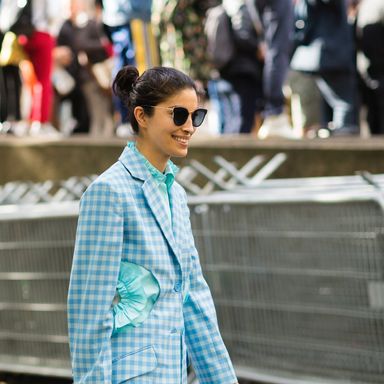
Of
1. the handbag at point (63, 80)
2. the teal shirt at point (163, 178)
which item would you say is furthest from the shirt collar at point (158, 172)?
the handbag at point (63, 80)

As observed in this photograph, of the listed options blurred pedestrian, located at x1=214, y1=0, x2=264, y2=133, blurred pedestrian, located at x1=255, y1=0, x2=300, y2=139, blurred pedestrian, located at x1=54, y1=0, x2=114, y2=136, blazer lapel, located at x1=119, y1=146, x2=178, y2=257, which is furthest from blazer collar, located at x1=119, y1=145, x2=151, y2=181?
blurred pedestrian, located at x1=54, y1=0, x2=114, y2=136

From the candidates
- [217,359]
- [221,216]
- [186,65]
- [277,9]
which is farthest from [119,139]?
[217,359]

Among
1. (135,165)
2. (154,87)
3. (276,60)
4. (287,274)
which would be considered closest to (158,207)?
(135,165)

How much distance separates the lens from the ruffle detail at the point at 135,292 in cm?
381

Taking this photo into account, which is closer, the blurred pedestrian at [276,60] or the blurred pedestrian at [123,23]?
the blurred pedestrian at [276,60]

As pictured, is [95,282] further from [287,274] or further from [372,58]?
[372,58]

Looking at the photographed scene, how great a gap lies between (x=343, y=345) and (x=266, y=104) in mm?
4171

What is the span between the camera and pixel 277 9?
995 cm

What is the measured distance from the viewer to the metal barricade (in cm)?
613

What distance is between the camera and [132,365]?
3770 mm

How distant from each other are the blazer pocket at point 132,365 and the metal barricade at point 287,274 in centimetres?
240

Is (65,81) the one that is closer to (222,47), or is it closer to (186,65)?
(186,65)

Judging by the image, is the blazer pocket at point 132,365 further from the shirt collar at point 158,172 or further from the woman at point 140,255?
the shirt collar at point 158,172

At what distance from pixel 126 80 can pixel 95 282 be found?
2.36ft
